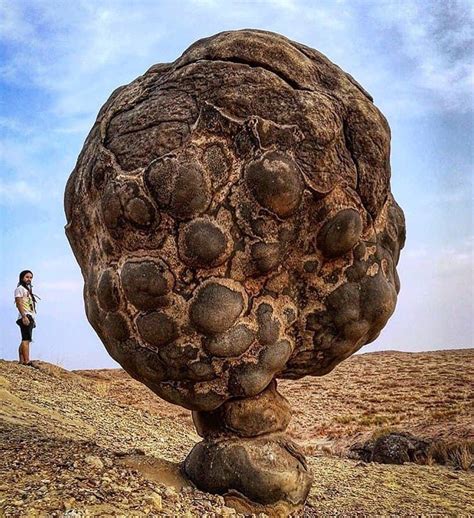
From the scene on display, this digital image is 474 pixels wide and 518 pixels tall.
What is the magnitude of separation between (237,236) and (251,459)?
1459 mm

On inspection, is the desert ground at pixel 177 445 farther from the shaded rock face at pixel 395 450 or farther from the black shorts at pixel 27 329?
the black shorts at pixel 27 329

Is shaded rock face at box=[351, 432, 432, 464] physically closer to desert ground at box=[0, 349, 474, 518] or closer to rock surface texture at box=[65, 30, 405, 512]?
desert ground at box=[0, 349, 474, 518]

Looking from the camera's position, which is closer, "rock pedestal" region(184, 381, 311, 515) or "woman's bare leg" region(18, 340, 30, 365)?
"rock pedestal" region(184, 381, 311, 515)

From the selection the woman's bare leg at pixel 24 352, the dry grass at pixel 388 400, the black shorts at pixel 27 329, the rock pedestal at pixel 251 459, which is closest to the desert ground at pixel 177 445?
the dry grass at pixel 388 400

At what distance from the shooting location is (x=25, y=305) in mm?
10172

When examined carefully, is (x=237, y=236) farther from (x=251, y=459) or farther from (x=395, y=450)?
(x=395, y=450)

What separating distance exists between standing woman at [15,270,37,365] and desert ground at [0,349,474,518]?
2.04 feet

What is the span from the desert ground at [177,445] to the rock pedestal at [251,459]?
0.16 metres

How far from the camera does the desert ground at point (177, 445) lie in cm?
335

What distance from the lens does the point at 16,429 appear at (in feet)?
17.4

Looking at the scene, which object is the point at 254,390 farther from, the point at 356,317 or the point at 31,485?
the point at 31,485

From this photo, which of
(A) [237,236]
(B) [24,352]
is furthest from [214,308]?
(B) [24,352]

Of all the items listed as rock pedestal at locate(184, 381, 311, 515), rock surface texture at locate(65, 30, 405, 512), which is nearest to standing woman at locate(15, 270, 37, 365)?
rock surface texture at locate(65, 30, 405, 512)

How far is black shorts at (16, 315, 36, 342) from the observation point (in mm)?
10177
